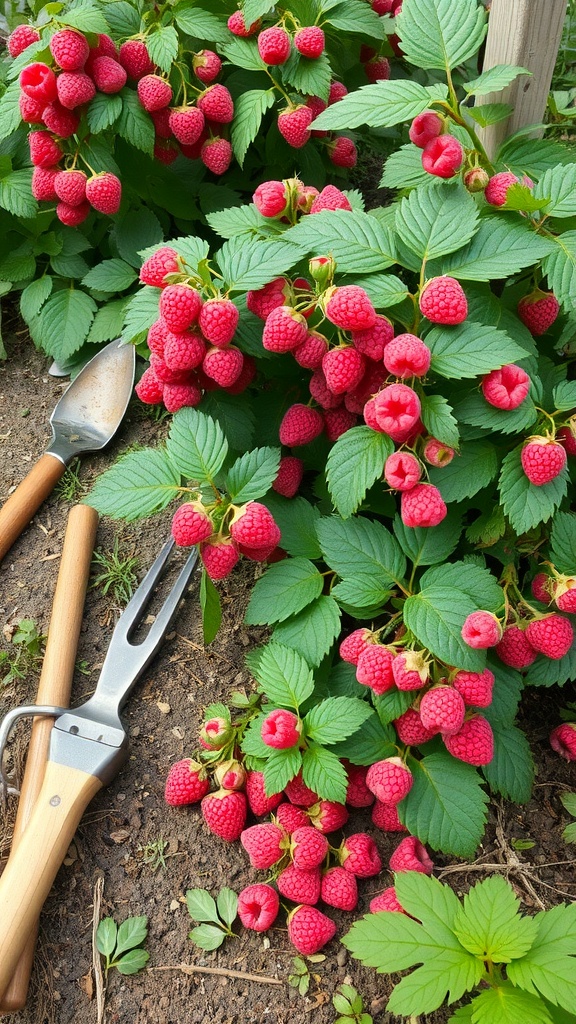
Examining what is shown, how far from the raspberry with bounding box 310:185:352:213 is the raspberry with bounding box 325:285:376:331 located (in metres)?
0.25

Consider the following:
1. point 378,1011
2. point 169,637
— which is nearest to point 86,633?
point 169,637

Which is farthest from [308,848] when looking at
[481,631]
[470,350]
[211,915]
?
[470,350]

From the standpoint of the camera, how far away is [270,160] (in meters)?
1.87

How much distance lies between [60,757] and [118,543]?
57 centimetres

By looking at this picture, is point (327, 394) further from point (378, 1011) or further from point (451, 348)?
point (378, 1011)

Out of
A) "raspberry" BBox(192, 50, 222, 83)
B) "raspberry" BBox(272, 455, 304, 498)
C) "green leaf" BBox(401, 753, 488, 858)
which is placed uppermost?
"raspberry" BBox(192, 50, 222, 83)

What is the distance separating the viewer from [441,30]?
4.00 ft

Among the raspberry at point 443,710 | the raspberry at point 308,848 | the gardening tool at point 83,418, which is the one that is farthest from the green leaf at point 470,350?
the gardening tool at point 83,418

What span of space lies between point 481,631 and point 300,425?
48 centimetres

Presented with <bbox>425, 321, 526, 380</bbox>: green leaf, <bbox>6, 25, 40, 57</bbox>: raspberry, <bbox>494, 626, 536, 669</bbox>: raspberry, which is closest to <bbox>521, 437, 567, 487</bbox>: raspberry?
<bbox>425, 321, 526, 380</bbox>: green leaf

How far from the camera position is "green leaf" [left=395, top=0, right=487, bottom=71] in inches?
47.0

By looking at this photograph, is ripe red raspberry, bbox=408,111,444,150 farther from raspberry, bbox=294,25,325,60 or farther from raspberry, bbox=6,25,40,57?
raspberry, bbox=6,25,40,57

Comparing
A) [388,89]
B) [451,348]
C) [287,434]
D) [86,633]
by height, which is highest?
[388,89]

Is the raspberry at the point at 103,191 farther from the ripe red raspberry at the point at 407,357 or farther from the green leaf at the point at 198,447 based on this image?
the ripe red raspberry at the point at 407,357
